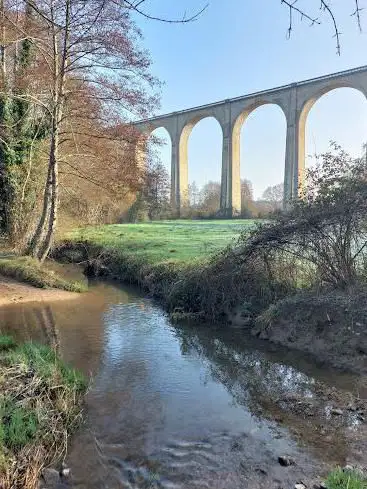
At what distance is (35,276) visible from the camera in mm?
11922

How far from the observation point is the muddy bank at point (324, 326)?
6531 millimetres

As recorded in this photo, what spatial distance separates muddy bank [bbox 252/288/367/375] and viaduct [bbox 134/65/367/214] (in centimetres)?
2124

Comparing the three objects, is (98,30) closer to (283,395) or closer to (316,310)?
(316,310)

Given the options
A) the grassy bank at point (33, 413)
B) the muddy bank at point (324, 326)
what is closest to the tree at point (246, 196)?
the muddy bank at point (324, 326)

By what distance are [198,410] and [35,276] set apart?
8.15 metres

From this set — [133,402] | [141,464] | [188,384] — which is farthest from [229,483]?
[188,384]

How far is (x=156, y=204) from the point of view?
117 ft

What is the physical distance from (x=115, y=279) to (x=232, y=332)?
646cm

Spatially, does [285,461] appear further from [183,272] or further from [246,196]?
[246,196]

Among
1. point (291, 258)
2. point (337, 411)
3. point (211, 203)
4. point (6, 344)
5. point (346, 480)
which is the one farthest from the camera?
point (211, 203)

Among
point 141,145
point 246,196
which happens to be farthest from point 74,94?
point 246,196

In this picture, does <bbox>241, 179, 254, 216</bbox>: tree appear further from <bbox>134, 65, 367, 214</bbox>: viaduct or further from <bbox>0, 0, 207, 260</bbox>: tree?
<bbox>0, 0, 207, 260</bbox>: tree

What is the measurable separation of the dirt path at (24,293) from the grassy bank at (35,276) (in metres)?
0.23

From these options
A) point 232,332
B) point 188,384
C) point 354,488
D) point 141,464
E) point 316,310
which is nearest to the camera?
point 354,488
